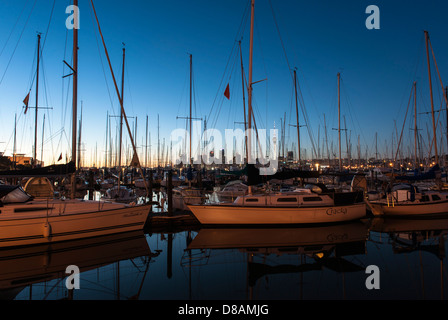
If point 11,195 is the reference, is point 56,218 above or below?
below

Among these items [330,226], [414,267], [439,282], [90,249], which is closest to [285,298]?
[439,282]

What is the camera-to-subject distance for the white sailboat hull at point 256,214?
15.7 metres

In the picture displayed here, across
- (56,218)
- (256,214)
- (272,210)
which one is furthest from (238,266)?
(56,218)

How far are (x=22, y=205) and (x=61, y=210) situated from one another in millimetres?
1600

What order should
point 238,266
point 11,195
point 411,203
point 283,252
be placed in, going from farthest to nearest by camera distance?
point 411,203, point 11,195, point 283,252, point 238,266

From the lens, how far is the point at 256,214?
51.6 feet

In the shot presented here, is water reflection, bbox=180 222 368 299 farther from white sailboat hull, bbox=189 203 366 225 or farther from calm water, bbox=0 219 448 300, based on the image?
white sailboat hull, bbox=189 203 366 225

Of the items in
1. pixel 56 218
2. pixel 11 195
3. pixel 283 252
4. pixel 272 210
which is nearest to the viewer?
pixel 283 252

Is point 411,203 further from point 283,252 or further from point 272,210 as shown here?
point 283,252

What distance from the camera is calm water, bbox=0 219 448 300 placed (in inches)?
323

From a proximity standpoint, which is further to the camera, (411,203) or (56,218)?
(411,203)

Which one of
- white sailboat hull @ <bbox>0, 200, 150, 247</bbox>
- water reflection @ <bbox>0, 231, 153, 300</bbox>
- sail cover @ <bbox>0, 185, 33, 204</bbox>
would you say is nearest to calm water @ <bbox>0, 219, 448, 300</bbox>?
water reflection @ <bbox>0, 231, 153, 300</bbox>

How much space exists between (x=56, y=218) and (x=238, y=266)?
850 centimetres
